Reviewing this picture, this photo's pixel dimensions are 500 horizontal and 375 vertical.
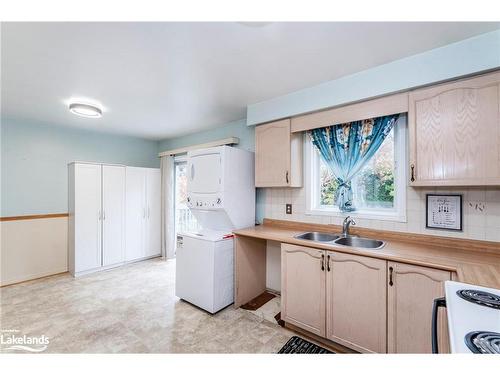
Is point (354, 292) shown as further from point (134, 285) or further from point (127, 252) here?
point (127, 252)

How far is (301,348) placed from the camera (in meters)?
1.87

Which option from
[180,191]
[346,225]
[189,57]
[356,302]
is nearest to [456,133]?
[346,225]

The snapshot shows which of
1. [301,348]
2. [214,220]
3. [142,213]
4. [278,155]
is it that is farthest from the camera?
[142,213]

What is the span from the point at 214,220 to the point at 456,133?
239 cm

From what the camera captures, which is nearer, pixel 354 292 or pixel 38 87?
pixel 354 292

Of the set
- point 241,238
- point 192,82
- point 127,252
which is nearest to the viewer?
point 192,82

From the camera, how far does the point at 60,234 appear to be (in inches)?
140

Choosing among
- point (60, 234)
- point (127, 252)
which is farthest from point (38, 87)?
point (127, 252)

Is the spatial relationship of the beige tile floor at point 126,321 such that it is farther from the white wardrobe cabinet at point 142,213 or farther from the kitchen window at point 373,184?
the kitchen window at point 373,184

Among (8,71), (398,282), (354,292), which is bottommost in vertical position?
(354,292)

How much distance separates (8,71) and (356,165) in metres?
3.15

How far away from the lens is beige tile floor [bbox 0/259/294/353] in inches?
75.4

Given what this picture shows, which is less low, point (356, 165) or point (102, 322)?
point (356, 165)

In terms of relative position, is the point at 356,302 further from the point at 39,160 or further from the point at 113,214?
the point at 39,160
